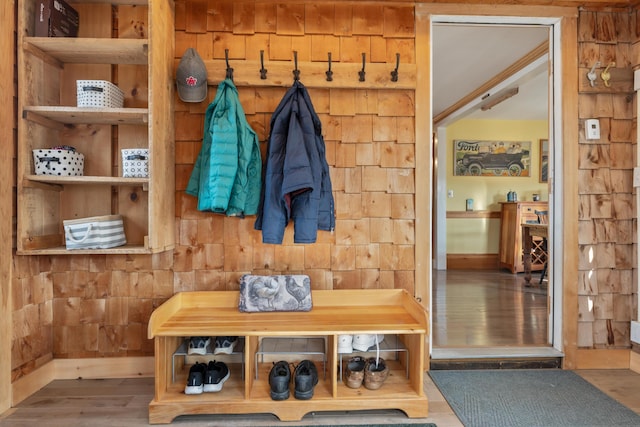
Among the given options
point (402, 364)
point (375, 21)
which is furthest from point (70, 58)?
point (402, 364)

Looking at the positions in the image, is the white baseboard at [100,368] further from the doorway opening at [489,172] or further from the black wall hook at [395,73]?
the black wall hook at [395,73]

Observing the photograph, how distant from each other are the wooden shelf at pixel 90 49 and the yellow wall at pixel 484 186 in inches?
188

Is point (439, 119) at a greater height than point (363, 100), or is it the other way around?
point (439, 119)

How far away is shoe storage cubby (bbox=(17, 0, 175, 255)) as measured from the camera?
1841 mm

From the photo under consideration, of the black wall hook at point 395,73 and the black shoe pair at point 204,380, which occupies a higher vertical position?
the black wall hook at point 395,73

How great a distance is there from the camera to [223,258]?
2.18 metres

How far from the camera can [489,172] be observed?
18.7ft

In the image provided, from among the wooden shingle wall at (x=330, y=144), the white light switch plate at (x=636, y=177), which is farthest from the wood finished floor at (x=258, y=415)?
the white light switch plate at (x=636, y=177)

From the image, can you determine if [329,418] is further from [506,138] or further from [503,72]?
[506,138]

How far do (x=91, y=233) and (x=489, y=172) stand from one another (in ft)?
17.7

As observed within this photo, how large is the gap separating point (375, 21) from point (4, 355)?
263cm

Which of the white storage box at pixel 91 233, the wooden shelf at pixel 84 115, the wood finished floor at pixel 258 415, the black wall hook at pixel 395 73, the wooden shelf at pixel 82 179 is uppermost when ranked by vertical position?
the black wall hook at pixel 395 73

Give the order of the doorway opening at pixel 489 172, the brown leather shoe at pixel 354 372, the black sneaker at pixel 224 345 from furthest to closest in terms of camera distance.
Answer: the doorway opening at pixel 489 172, the black sneaker at pixel 224 345, the brown leather shoe at pixel 354 372

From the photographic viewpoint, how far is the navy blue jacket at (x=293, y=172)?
189cm
